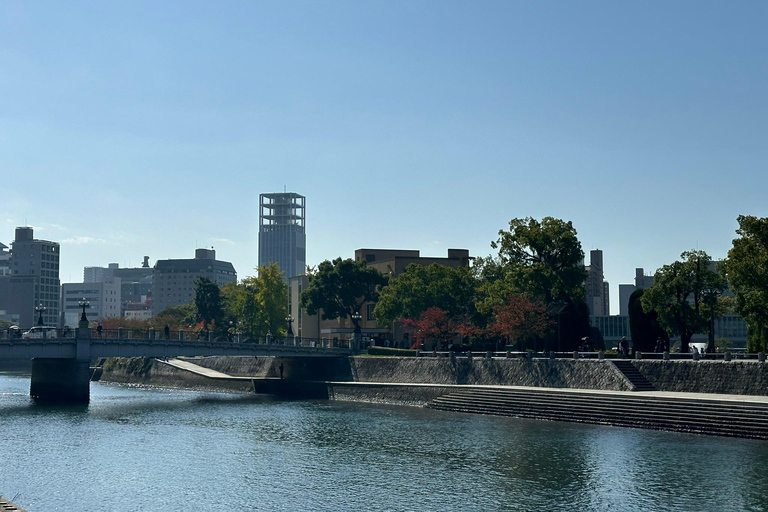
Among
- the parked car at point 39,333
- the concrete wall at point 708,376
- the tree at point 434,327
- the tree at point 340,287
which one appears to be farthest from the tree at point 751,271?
the tree at point 340,287

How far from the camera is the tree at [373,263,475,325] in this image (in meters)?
106

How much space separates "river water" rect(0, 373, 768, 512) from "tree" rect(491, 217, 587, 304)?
21794 millimetres

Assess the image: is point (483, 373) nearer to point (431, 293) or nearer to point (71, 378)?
point (431, 293)

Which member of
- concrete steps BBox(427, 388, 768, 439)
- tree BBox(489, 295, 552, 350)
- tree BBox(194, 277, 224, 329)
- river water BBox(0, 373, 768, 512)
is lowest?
river water BBox(0, 373, 768, 512)

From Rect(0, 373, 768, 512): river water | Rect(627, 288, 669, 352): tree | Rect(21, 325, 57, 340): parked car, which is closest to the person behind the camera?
Rect(0, 373, 768, 512): river water

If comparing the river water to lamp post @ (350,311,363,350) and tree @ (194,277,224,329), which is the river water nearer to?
lamp post @ (350,311,363,350)

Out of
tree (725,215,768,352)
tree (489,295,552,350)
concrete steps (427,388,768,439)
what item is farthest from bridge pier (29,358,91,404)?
tree (725,215,768,352)

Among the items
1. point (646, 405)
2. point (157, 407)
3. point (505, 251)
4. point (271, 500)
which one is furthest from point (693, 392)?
point (157, 407)

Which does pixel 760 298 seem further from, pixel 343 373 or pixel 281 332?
pixel 281 332

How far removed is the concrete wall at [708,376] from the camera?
57.0m

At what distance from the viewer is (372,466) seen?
43938 mm

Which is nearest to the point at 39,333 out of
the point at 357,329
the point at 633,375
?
the point at 357,329

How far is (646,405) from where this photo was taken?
56031 millimetres

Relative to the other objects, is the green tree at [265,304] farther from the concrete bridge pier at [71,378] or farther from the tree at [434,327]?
the concrete bridge pier at [71,378]
